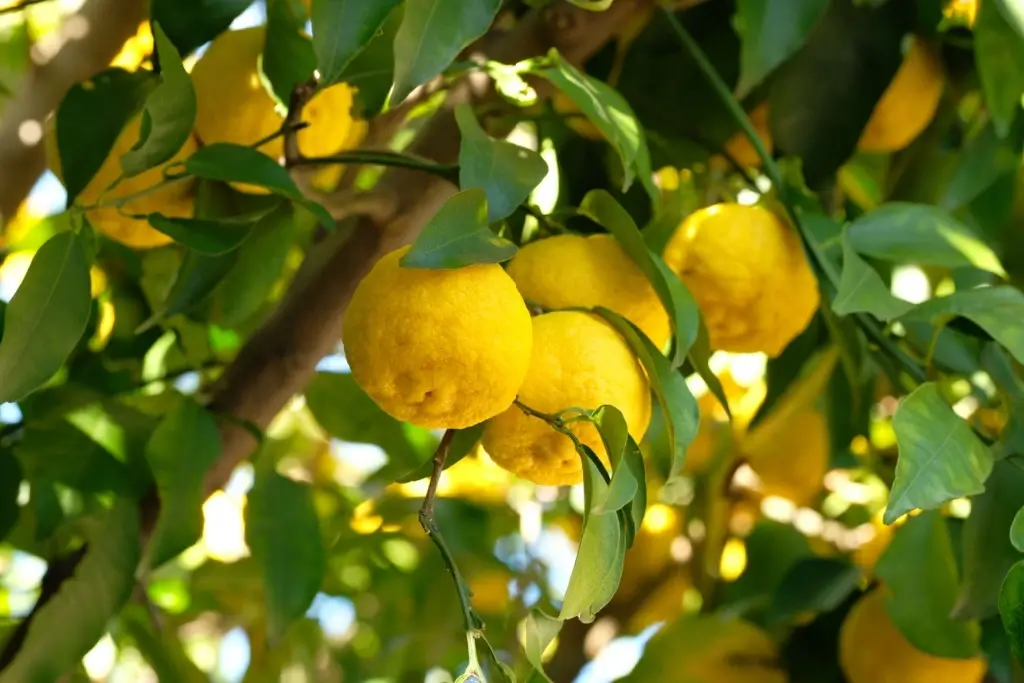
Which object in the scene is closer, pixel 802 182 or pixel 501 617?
pixel 802 182

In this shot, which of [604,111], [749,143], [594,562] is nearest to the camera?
[594,562]

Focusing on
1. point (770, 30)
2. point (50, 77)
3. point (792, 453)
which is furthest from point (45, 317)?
point (792, 453)

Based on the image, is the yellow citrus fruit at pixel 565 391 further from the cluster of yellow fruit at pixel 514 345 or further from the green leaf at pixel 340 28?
Result: the green leaf at pixel 340 28

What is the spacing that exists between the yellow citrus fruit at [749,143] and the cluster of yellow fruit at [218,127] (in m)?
0.27

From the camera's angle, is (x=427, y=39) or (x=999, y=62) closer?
(x=427, y=39)

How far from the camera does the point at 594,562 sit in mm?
392

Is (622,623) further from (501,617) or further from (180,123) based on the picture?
(180,123)

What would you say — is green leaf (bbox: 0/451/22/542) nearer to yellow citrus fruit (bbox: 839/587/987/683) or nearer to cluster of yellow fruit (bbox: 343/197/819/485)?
cluster of yellow fruit (bbox: 343/197/819/485)

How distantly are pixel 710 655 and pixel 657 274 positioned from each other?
483mm

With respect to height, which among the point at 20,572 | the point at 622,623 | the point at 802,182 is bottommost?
the point at 622,623

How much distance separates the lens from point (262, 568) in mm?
607

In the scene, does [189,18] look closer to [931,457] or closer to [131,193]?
[131,193]

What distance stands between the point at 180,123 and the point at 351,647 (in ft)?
2.43

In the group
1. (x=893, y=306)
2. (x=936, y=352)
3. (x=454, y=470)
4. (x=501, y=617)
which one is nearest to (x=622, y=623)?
(x=501, y=617)
